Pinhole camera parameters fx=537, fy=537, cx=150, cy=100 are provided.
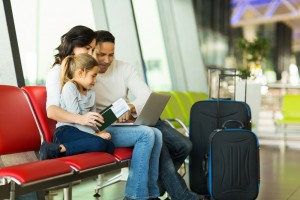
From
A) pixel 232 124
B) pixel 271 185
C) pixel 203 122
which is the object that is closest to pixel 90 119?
pixel 203 122

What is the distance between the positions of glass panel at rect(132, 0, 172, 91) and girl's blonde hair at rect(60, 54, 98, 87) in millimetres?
5220

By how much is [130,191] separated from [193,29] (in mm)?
8289

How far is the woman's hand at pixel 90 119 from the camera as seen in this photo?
10.4 feet

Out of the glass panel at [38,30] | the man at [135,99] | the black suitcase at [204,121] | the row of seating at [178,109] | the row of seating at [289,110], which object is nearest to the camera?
the man at [135,99]

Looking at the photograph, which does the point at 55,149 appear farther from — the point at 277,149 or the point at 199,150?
the point at 277,149

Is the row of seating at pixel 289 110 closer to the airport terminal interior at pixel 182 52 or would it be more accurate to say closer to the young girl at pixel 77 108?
the airport terminal interior at pixel 182 52

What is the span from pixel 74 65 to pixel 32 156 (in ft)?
2.14

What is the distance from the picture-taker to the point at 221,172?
3963 millimetres

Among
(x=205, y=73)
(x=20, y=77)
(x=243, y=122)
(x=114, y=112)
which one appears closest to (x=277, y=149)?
(x=205, y=73)

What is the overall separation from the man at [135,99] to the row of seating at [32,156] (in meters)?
0.34

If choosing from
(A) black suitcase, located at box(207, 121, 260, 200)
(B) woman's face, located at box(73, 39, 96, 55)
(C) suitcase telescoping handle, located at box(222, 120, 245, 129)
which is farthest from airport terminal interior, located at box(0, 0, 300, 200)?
(B) woman's face, located at box(73, 39, 96, 55)

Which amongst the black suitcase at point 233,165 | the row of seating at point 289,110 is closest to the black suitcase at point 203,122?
the black suitcase at point 233,165

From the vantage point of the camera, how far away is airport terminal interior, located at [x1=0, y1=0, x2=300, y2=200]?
4844 mm

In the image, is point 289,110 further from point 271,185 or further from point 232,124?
point 232,124
